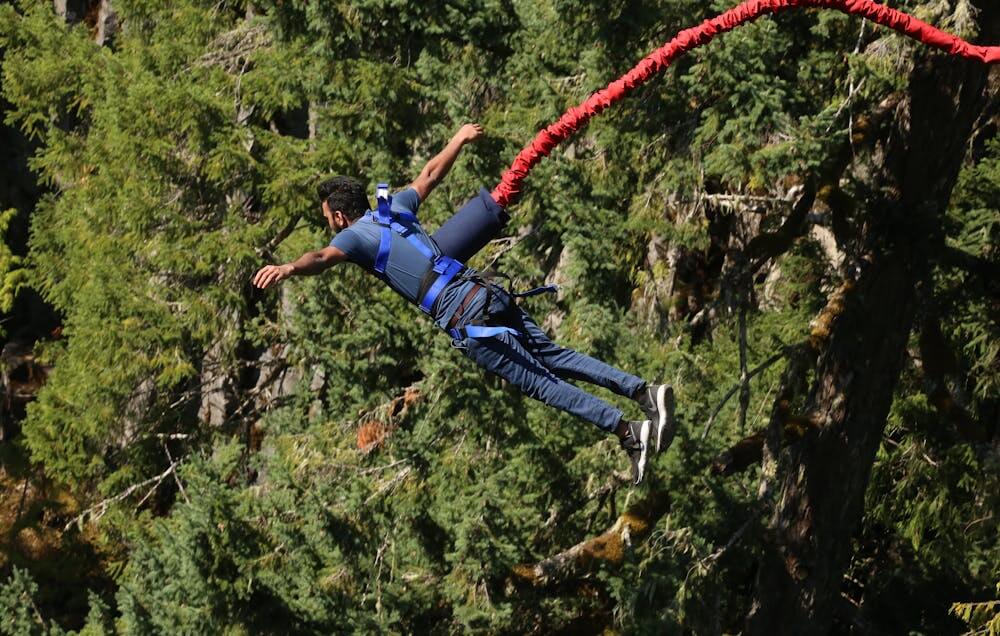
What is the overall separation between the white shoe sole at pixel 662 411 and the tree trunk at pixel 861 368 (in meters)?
2.99

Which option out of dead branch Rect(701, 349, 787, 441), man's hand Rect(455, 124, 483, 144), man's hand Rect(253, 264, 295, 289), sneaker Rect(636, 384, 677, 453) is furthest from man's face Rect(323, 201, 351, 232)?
dead branch Rect(701, 349, 787, 441)

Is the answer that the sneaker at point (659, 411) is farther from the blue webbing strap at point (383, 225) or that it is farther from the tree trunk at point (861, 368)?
the tree trunk at point (861, 368)

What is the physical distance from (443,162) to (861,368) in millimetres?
3881

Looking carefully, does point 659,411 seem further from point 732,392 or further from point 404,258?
point 732,392

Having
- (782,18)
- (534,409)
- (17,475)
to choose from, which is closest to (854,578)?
(534,409)

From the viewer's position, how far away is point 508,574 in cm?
941

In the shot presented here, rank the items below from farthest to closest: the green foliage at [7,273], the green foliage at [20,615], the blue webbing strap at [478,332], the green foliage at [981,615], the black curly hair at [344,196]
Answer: the green foliage at [7,273] → the green foliage at [20,615] → the green foliage at [981,615] → the black curly hair at [344,196] → the blue webbing strap at [478,332]

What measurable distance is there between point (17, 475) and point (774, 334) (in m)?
11.0

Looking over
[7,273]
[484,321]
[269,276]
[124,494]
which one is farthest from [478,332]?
[7,273]

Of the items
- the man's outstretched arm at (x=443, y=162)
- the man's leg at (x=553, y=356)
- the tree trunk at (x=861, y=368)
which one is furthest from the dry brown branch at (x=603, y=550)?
the man's outstretched arm at (x=443, y=162)

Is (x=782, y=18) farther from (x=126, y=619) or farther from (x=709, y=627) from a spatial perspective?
(x=126, y=619)

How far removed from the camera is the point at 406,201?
6.41 meters

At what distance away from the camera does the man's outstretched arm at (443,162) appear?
6500 mm

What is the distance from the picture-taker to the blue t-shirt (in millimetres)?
6156
